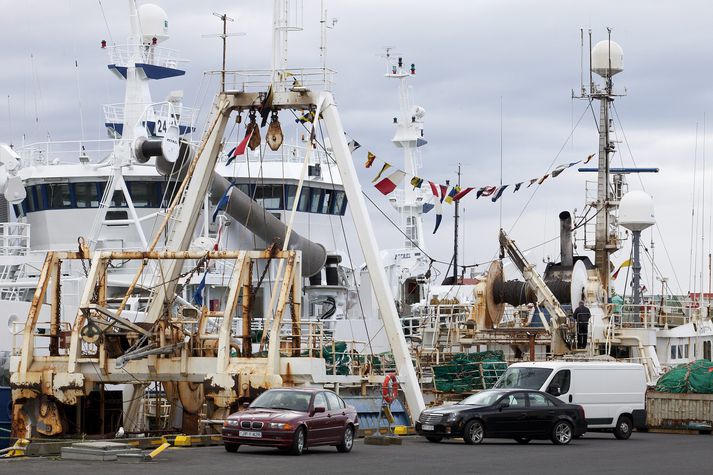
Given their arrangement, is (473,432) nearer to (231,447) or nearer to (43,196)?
(231,447)

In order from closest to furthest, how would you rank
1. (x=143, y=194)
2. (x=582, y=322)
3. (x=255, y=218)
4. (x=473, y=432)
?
(x=473, y=432) < (x=582, y=322) < (x=255, y=218) < (x=143, y=194)

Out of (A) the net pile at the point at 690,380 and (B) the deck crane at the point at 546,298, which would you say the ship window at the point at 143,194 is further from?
(A) the net pile at the point at 690,380

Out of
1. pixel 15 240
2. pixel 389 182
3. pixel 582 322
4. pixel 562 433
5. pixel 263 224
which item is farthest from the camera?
pixel 263 224

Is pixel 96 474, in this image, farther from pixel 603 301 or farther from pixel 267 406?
pixel 603 301

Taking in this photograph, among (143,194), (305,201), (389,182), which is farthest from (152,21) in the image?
(389,182)

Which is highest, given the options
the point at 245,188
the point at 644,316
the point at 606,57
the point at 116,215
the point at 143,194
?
the point at 606,57

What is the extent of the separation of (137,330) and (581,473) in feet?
32.8

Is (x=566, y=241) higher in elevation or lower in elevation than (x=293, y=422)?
higher

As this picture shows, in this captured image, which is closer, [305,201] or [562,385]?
[562,385]

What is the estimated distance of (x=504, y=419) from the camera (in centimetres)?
2498

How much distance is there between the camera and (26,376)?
25156mm

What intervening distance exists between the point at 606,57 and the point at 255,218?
1433 cm

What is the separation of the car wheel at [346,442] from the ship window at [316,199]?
20756 mm

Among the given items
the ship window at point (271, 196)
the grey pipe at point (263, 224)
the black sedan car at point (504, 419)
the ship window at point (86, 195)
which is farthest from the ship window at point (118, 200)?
the black sedan car at point (504, 419)
